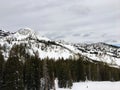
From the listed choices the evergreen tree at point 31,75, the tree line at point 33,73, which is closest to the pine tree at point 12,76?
the tree line at point 33,73

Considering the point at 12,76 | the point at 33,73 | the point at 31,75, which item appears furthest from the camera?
the point at 33,73

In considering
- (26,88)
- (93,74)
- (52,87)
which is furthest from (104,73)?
(26,88)

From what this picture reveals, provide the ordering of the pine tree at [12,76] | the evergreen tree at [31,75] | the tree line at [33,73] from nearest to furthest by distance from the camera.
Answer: the pine tree at [12,76] < the tree line at [33,73] < the evergreen tree at [31,75]

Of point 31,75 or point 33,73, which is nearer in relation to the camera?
point 31,75

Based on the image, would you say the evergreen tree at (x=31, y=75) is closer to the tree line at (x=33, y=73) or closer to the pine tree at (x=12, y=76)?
the tree line at (x=33, y=73)

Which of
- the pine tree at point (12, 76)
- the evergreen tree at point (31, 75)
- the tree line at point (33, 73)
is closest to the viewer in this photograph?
the pine tree at point (12, 76)

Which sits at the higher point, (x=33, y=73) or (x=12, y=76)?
(x=33, y=73)

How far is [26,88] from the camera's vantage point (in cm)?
9300

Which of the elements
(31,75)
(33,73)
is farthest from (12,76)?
(33,73)

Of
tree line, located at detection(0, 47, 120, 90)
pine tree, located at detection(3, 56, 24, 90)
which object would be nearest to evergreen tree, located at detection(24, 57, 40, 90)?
tree line, located at detection(0, 47, 120, 90)

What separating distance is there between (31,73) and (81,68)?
147ft

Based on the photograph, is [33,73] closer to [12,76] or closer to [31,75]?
[31,75]

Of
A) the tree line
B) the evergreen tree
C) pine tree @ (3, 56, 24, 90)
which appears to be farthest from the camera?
the evergreen tree

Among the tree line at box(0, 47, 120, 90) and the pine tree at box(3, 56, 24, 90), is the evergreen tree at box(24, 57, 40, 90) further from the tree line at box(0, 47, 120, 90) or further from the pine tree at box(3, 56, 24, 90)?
the pine tree at box(3, 56, 24, 90)
